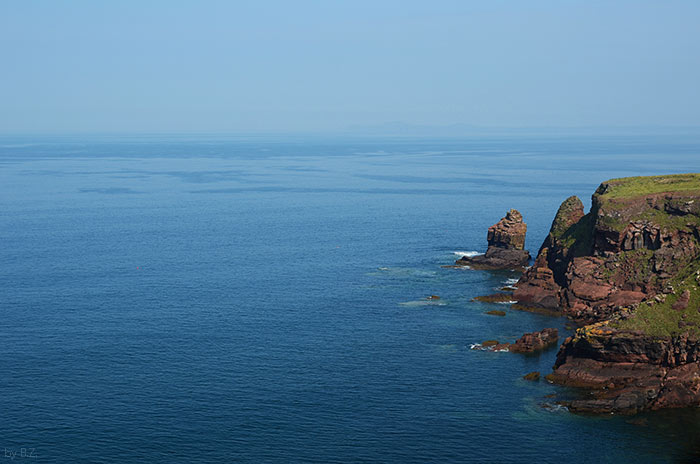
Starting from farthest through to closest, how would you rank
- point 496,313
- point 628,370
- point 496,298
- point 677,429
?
point 496,298 < point 496,313 < point 628,370 < point 677,429

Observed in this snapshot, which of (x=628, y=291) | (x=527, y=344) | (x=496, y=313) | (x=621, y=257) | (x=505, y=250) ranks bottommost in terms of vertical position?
(x=527, y=344)

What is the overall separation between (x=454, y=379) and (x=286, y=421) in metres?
26.4

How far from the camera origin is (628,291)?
138500 mm

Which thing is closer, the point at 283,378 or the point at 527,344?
the point at 283,378

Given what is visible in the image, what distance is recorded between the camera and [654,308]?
113750 millimetres

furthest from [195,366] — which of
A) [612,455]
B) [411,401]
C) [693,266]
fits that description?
[693,266]

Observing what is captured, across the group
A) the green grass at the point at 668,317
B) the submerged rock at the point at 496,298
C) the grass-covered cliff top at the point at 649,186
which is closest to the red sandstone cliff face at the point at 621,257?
the submerged rock at the point at 496,298

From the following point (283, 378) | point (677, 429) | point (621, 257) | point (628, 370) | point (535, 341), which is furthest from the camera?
point (621, 257)

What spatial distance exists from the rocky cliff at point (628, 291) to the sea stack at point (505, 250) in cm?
976

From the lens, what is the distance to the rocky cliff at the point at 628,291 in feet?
343

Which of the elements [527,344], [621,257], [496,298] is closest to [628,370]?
[527,344]

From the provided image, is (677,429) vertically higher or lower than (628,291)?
lower

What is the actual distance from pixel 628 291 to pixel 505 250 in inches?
1921

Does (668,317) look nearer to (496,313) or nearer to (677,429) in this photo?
(677,429)
